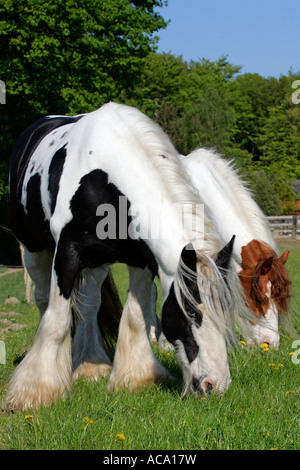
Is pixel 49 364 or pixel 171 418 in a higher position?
pixel 49 364

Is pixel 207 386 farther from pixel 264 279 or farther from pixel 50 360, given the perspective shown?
pixel 264 279

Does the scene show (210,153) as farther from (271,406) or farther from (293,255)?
(293,255)

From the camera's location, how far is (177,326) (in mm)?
3801

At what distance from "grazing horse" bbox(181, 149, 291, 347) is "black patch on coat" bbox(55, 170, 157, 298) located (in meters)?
1.26

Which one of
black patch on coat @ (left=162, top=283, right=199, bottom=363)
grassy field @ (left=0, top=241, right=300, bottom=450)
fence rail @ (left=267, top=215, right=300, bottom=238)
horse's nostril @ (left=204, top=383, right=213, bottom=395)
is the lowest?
grassy field @ (left=0, top=241, right=300, bottom=450)

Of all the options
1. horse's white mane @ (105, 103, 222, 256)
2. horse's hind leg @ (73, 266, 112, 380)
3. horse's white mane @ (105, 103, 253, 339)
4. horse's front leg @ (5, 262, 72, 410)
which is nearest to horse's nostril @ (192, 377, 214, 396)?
horse's white mane @ (105, 103, 253, 339)

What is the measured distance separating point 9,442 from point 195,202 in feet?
6.35

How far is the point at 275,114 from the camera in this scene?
63125 mm

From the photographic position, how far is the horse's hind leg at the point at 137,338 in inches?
186

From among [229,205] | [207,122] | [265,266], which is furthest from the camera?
[207,122]

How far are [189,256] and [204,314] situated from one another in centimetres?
38

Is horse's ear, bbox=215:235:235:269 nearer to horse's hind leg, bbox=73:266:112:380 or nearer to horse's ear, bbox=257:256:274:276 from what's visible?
horse's hind leg, bbox=73:266:112:380

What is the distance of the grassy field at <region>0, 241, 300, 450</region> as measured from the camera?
3.00 m

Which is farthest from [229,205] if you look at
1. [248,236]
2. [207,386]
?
[207,386]
